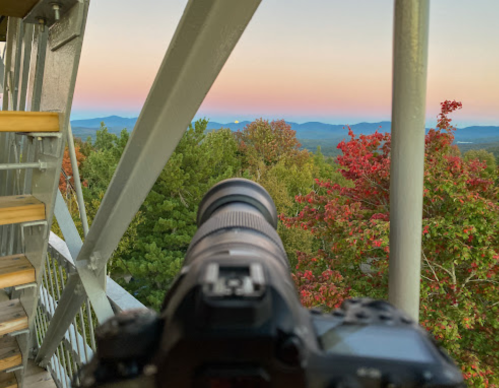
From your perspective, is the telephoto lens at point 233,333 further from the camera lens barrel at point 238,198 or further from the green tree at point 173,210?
the green tree at point 173,210

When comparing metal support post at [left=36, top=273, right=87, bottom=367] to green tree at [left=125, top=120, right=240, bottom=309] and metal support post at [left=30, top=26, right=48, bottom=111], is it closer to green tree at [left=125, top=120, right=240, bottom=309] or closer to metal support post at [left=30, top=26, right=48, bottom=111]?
metal support post at [left=30, top=26, right=48, bottom=111]

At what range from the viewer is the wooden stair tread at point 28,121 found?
0.98 metres

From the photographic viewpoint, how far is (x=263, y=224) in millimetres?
529

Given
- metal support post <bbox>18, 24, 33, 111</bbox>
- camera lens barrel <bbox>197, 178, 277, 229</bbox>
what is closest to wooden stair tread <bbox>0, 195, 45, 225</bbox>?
metal support post <bbox>18, 24, 33, 111</bbox>

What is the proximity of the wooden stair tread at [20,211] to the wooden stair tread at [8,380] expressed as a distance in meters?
1.07

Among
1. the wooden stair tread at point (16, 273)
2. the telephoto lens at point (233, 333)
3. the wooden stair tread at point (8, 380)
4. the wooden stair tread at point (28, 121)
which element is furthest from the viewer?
the wooden stair tread at point (8, 380)

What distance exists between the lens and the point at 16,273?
1.28 m

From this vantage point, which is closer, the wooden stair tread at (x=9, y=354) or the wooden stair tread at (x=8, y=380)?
the wooden stair tread at (x=9, y=354)

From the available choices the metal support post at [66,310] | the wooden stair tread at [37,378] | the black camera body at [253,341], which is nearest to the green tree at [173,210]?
the wooden stair tread at [37,378]

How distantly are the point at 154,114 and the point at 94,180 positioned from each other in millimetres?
12440

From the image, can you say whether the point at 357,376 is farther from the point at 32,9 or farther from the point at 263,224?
the point at 32,9

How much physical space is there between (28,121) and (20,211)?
0.28 metres

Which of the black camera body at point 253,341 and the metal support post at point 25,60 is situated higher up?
the metal support post at point 25,60

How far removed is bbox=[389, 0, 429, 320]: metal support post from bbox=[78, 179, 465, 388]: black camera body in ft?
0.85
